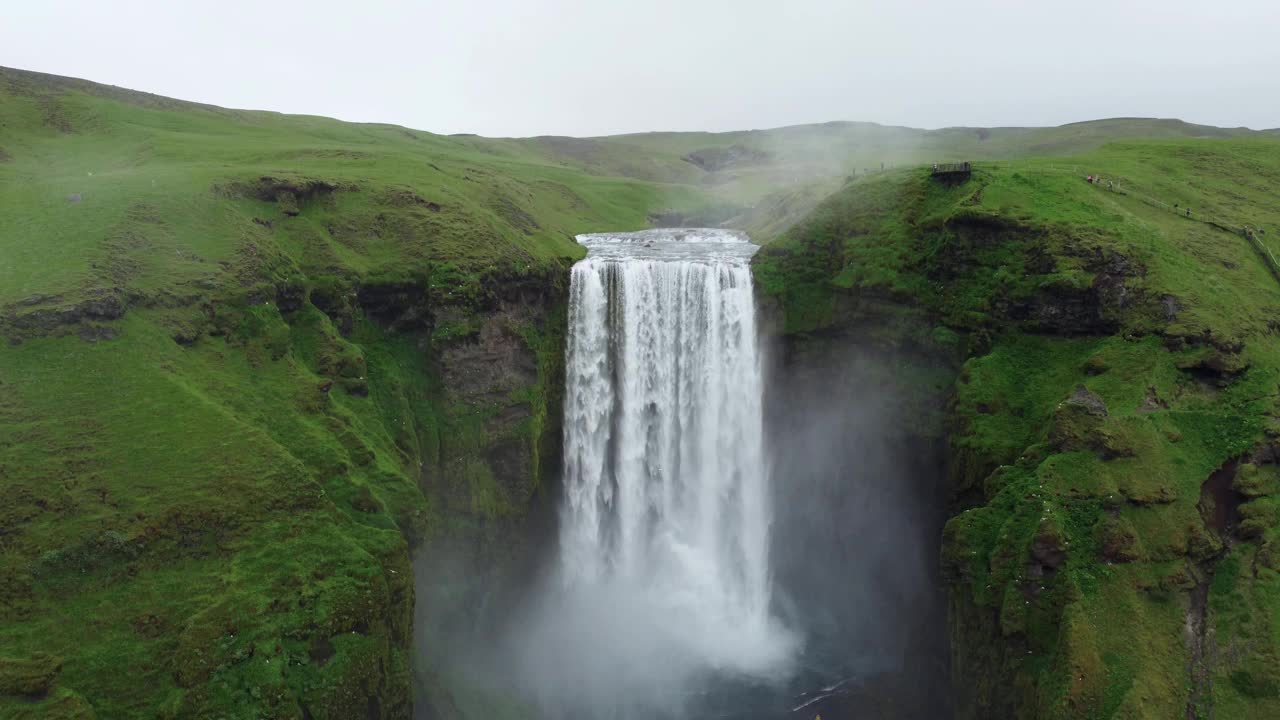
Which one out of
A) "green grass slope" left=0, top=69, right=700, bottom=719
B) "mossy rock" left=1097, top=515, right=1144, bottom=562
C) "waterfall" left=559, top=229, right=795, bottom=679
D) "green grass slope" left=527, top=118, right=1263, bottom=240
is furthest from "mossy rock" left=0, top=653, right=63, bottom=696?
"green grass slope" left=527, top=118, right=1263, bottom=240

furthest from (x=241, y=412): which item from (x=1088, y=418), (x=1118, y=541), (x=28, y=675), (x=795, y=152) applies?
(x=795, y=152)

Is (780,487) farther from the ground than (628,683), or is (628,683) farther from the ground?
(780,487)

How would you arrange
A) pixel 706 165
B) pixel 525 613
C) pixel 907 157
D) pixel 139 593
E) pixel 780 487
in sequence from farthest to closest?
pixel 706 165, pixel 907 157, pixel 780 487, pixel 525 613, pixel 139 593

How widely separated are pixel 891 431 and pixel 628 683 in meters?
14.3

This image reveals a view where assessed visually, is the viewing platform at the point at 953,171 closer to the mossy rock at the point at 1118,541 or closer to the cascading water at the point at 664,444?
the cascading water at the point at 664,444

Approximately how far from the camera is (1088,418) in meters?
22.6

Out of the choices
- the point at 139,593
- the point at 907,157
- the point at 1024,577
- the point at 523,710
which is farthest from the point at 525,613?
the point at 907,157

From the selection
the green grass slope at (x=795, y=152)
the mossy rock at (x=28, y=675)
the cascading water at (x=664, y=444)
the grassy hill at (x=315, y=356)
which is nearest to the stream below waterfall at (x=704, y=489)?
the cascading water at (x=664, y=444)

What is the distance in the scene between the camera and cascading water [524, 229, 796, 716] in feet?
108

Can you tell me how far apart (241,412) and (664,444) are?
56.6 ft

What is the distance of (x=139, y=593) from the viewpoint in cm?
1739

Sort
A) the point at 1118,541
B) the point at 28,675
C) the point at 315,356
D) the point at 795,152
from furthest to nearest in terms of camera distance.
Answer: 1. the point at 795,152
2. the point at 315,356
3. the point at 1118,541
4. the point at 28,675

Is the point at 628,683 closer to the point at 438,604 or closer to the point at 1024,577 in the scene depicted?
the point at 438,604

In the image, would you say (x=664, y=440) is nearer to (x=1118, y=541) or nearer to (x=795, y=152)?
(x=1118, y=541)
